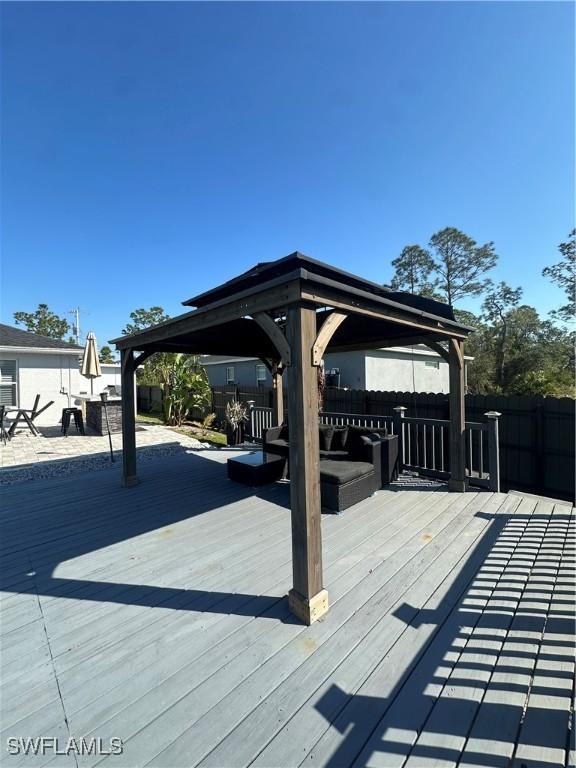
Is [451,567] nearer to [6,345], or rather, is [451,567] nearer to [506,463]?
[506,463]

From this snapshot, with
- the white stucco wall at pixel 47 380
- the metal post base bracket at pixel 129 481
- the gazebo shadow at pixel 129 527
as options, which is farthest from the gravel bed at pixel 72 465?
the white stucco wall at pixel 47 380

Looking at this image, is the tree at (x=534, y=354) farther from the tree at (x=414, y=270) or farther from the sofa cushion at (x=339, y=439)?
the sofa cushion at (x=339, y=439)

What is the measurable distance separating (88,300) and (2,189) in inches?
1237

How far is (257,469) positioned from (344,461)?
1.37 m

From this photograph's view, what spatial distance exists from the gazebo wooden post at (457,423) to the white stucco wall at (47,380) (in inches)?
516

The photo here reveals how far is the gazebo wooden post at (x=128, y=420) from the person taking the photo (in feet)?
18.5

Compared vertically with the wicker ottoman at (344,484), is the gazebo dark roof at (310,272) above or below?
above

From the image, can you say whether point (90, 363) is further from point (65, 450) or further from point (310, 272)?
point (310, 272)

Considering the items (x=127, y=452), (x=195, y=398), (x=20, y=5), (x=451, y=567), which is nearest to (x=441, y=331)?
(x=451, y=567)

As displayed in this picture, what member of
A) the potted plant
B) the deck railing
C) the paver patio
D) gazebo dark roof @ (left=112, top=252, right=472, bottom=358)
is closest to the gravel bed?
Answer: the paver patio

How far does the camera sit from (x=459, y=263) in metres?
27.8

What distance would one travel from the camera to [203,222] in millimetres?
12102

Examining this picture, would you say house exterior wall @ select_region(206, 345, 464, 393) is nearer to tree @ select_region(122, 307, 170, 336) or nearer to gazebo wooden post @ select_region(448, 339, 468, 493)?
gazebo wooden post @ select_region(448, 339, 468, 493)

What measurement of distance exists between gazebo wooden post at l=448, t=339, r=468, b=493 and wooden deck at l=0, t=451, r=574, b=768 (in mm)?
1012
